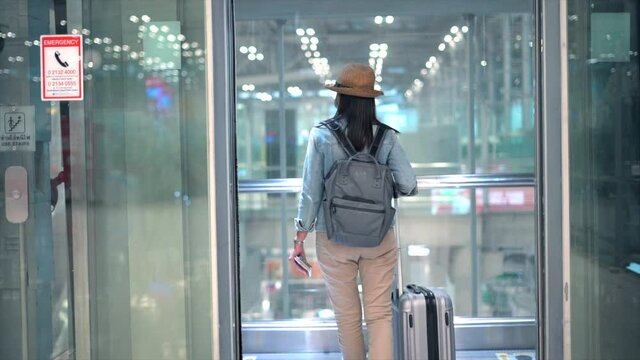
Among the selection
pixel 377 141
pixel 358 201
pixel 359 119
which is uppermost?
pixel 359 119

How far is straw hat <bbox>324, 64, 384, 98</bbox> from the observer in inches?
142

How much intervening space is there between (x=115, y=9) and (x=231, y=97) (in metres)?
0.70

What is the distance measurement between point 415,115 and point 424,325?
11.8 feet

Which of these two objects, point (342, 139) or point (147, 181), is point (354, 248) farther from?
point (147, 181)

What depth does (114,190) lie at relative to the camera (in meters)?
3.68

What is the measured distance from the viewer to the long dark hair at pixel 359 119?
361cm

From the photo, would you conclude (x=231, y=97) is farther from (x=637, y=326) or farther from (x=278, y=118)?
(x=278, y=118)

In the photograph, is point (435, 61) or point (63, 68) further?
point (435, 61)

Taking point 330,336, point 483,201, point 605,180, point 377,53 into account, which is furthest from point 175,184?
point 483,201

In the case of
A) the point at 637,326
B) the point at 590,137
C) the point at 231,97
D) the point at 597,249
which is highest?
the point at 231,97

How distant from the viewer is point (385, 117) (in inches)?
280

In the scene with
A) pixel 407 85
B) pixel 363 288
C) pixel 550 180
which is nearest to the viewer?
pixel 550 180

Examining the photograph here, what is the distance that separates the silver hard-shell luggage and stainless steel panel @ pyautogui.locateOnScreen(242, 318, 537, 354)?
187 centimetres

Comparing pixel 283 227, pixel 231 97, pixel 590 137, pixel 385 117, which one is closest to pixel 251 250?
pixel 283 227
